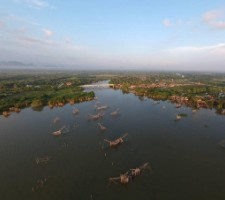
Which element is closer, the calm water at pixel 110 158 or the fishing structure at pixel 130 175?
the calm water at pixel 110 158

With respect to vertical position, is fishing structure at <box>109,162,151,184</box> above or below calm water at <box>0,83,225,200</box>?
above

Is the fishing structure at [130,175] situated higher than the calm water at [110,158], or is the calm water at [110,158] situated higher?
the fishing structure at [130,175]

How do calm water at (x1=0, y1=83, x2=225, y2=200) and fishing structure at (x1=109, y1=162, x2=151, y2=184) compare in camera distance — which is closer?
calm water at (x1=0, y1=83, x2=225, y2=200)

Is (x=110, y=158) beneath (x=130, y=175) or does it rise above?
beneath

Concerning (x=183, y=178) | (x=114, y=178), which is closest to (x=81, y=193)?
(x=114, y=178)

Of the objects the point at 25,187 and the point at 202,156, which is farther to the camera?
the point at 202,156

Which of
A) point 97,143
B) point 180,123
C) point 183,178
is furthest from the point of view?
point 180,123

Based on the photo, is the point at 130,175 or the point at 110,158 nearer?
the point at 130,175

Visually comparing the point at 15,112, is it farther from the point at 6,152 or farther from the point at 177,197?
the point at 177,197
